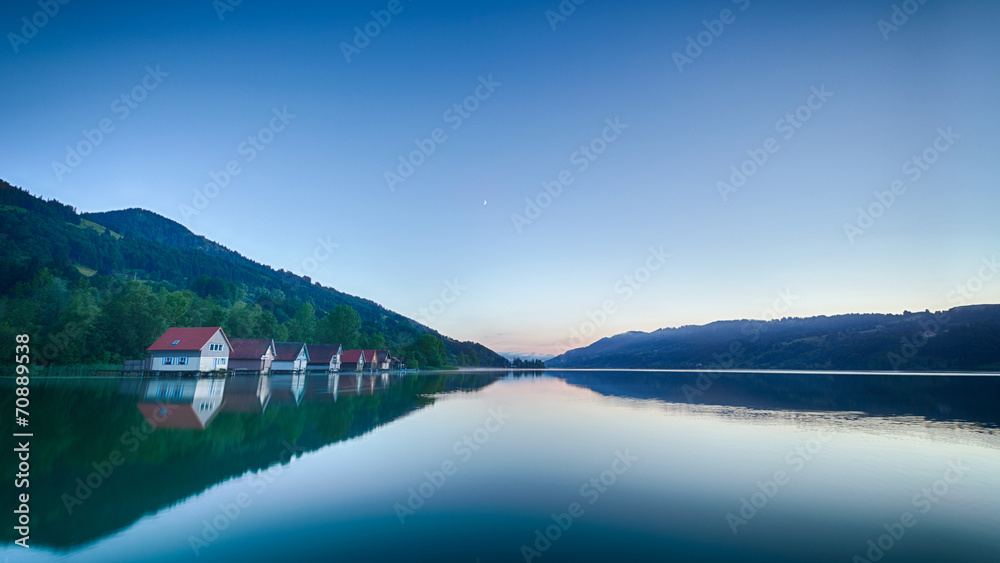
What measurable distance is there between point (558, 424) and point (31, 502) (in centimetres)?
2171

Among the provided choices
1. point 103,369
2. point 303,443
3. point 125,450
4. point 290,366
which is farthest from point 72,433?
point 290,366

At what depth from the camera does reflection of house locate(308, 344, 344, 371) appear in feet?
296

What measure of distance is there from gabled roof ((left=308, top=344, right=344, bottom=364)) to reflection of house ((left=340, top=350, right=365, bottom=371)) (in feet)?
25.6

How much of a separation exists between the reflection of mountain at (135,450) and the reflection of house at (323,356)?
196 feet

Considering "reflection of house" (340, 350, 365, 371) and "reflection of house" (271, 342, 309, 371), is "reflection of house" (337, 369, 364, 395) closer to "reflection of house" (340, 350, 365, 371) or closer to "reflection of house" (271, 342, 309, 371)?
"reflection of house" (271, 342, 309, 371)

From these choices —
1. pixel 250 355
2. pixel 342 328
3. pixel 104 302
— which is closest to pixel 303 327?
pixel 342 328

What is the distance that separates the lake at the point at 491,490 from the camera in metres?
8.91

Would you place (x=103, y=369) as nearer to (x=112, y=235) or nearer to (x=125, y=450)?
(x=125, y=450)

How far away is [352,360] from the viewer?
9956cm

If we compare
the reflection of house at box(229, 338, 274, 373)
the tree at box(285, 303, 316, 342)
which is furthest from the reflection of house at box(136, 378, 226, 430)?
the tree at box(285, 303, 316, 342)

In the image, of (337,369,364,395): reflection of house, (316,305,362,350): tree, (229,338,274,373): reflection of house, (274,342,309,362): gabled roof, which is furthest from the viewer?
(316,305,362,350): tree

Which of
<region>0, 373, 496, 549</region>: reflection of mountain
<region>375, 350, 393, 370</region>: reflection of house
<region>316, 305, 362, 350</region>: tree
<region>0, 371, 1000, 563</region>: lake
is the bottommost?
<region>0, 371, 1000, 563</region>: lake

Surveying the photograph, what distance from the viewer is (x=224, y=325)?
88.6 m

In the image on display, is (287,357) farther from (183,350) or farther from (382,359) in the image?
(382,359)
